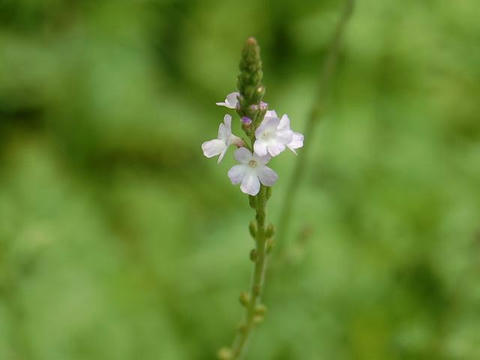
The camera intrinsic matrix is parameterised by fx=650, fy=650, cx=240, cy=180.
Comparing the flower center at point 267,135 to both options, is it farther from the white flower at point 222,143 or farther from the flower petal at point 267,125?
the white flower at point 222,143

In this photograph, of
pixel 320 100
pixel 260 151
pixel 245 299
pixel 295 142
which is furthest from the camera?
pixel 320 100

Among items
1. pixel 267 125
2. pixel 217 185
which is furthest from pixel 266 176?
pixel 217 185

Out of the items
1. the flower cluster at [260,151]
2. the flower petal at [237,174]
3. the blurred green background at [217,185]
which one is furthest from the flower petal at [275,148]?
the blurred green background at [217,185]

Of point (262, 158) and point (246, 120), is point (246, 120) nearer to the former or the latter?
point (246, 120)

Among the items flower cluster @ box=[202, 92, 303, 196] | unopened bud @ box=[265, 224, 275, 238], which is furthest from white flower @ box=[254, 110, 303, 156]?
unopened bud @ box=[265, 224, 275, 238]

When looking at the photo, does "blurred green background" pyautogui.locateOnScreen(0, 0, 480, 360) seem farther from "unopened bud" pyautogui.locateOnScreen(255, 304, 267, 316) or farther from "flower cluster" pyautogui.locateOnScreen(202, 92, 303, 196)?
"flower cluster" pyautogui.locateOnScreen(202, 92, 303, 196)
